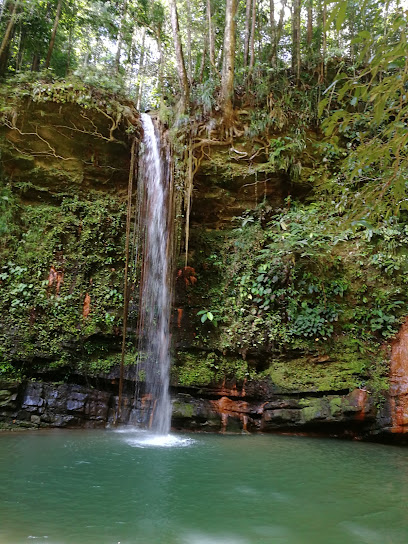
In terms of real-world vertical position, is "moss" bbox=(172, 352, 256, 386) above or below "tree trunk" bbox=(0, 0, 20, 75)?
below

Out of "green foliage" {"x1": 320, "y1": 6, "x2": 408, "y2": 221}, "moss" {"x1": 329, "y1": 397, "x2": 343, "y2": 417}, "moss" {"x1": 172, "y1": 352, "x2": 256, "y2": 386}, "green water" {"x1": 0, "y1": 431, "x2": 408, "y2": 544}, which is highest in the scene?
"green foliage" {"x1": 320, "y1": 6, "x2": 408, "y2": 221}

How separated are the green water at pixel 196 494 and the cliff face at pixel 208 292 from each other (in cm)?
132

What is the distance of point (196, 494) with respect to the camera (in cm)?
323

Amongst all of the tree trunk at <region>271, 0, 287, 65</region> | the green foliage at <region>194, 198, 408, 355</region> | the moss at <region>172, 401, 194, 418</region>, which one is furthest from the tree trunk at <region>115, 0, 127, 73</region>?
the moss at <region>172, 401, 194, 418</region>

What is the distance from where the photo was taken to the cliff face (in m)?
6.42

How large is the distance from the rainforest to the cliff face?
4 cm

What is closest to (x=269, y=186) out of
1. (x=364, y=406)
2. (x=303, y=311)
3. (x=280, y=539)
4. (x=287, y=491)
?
(x=303, y=311)

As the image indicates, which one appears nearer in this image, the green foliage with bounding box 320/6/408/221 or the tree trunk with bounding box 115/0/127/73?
the green foliage with bounding box 320/6/408/221

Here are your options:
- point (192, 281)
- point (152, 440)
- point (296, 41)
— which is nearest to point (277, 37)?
point (296, 41)

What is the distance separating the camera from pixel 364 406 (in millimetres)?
6113

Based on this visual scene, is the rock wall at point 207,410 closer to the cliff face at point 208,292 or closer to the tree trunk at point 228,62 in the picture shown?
the cliff face at point 208,292

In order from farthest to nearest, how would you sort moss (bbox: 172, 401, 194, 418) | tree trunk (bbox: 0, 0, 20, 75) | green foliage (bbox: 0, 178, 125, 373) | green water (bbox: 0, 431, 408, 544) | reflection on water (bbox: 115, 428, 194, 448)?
tree trunk (bbox: 0, 0, 20, 75) → green foliage (bbox: 0, 178, 125, 373) → moss (bbox: 172, 401, 194, 418) → reflection on water (bbox: 115, 428, 194, 448) → green water (bbox: 0, 431, 408, 544)

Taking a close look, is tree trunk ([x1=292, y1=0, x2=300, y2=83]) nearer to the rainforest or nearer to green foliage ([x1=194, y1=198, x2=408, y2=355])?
the rainforest

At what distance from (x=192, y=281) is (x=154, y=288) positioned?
875 millimetres
